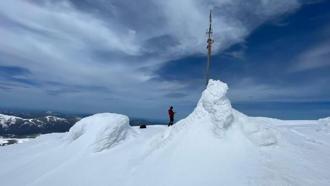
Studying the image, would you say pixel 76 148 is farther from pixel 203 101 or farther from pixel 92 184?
pixel 203 101

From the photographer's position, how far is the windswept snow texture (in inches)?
651

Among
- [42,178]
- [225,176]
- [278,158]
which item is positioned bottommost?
[42,178]

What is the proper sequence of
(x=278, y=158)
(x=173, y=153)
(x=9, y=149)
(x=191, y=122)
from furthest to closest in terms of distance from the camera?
(x=9, y=149)
(x=191, y=122)
(x=173, y=153)
(x=278, y=158)

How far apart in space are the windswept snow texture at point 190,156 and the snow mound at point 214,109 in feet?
0.25

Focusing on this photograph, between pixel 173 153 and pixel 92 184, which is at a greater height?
pixel 173 153

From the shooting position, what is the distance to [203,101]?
22.8 metres

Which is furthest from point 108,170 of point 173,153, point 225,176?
point 225,176

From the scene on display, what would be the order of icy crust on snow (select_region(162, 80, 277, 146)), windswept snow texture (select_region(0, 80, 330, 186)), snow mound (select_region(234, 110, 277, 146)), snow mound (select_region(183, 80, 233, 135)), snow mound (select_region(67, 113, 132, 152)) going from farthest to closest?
snow mound (select_region(67, 113, 132, 152)) → snow mound (select_region(183, 80, 233, 135)) → icy crust on snow (select_region(162, 80, 277, 146)) → snow mound (select_region(234, 110, 277, 146)) → windswept snow texture (select_region(0, 80, 330, 186))

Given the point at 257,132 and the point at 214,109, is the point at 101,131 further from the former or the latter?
the point at 257,132

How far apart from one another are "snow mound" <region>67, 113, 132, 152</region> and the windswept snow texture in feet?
0.30

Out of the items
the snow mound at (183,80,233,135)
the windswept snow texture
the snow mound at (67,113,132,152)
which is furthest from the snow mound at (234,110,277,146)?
the snow mound at (67,113,132,152)

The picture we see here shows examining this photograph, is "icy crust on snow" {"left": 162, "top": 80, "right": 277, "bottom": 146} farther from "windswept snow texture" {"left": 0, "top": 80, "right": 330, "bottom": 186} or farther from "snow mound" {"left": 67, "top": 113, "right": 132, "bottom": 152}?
"snow mound" {"left": 67, "top": 113, "right": 132, "bottom": 152}

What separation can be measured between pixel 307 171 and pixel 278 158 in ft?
6.59

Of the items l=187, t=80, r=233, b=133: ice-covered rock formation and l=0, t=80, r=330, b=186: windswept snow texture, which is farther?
l=187, t=80, r=233, b=133: ice-covered rock formation
